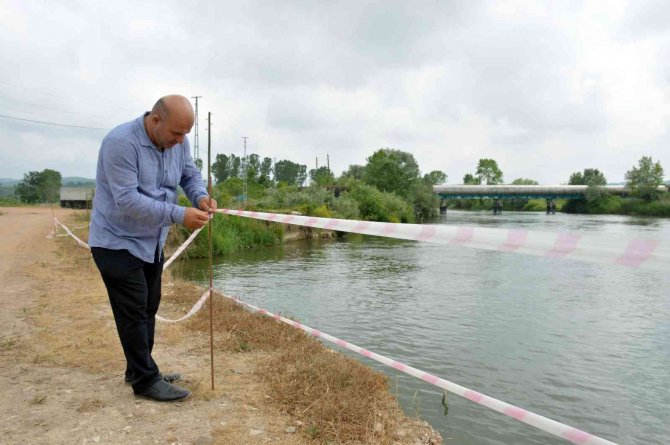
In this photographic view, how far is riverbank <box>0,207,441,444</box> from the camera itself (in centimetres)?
282

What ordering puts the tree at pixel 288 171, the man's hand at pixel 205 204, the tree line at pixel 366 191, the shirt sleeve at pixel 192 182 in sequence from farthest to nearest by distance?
the tree at pixel 288 171, the tree line at pixel 366 191, the shirt sleeve at pixel 192 182, the man's hand at pixel 205 204

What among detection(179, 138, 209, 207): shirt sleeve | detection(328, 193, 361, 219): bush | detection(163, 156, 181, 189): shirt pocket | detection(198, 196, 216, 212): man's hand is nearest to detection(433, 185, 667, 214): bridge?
detection(328, 193, 361, 219): bush

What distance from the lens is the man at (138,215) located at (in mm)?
2773

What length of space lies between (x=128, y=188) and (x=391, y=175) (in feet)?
191

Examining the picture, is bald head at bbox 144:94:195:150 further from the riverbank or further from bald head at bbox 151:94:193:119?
the riverbank

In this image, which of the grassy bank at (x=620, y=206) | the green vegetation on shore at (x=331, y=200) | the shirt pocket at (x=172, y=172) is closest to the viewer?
the shirt pocket at (x=172, y=172)

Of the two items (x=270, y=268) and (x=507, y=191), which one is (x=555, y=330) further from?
(x=507, y=191)

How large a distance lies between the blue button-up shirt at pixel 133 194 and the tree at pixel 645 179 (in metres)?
81.9

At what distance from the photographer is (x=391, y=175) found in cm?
5984

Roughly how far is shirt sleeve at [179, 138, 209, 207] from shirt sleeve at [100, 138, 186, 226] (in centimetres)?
66

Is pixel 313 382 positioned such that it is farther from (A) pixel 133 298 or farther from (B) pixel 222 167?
(B) pixel 222 167

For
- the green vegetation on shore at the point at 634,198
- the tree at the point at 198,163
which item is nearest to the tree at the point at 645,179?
the green vegetation on shore at the point at 634,198

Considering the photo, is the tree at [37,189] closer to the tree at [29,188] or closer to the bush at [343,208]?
the tree at [29,188]

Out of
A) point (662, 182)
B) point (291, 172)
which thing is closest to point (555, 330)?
point (662, 182)
